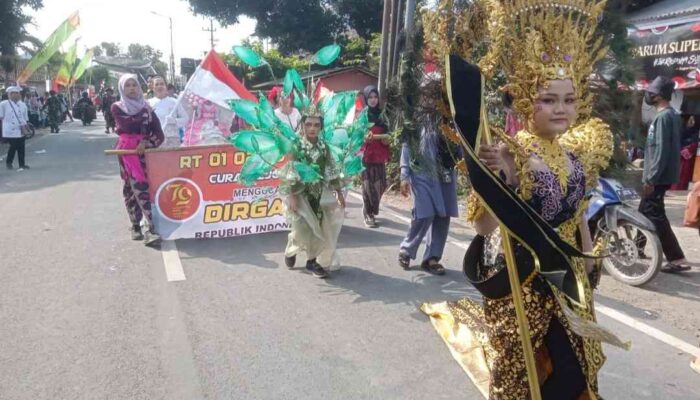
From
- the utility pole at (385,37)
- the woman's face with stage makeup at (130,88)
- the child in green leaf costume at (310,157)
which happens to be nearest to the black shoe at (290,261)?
the child in green leaf costume at (310,157)

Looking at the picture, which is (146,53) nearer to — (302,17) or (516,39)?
(302,17)

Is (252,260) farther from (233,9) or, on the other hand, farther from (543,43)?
(233,9)

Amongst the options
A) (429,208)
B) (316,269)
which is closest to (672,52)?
(429,208)

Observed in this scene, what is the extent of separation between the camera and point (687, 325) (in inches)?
164

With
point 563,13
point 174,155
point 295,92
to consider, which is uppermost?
point 563,13

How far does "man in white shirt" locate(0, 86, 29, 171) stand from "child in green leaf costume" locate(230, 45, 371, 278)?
30.6 ft

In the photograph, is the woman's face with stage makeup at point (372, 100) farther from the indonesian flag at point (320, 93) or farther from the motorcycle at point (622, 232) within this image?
the motorcycle at point (622, 232)

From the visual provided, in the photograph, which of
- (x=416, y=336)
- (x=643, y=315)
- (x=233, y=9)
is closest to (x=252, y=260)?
(x=416, y=336)

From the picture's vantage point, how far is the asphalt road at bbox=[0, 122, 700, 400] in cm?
321

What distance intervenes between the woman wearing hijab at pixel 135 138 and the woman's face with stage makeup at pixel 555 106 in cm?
481

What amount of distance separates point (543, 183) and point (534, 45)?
1.75ft

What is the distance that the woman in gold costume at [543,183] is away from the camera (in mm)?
2221

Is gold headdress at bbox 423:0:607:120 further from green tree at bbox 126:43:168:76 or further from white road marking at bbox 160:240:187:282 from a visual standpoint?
green tree at bbox 126:43:168:76

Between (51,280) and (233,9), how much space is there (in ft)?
68.9
